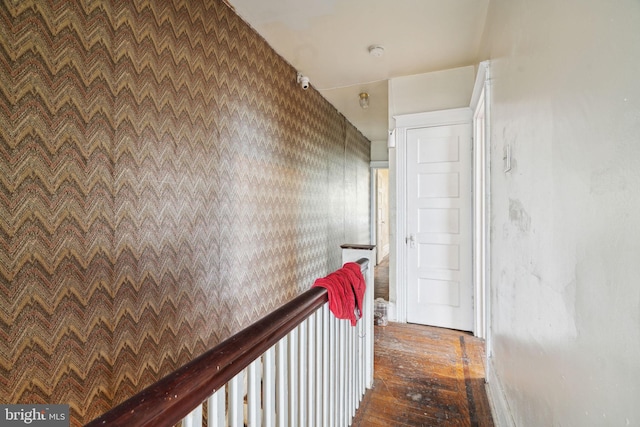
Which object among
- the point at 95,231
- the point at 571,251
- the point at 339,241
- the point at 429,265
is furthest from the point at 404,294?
the point at 95,231

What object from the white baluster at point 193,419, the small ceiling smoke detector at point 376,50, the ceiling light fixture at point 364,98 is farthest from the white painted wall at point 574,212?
the ceiling light fixture at point 364,98

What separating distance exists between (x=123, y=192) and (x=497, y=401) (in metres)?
2.24

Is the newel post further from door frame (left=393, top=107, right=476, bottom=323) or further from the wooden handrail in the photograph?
door frame (left=393, top=107, right=476, bottom=323)

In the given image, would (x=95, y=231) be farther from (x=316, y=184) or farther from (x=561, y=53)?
(x=316, y=184)

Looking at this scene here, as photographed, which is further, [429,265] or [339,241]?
[339,241]

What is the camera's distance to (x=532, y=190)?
3.45 ft

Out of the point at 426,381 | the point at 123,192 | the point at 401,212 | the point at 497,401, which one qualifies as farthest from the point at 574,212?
the point at 401,212

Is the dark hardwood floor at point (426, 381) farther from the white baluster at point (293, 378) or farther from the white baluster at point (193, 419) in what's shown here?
the white baluster at point (193, 419)

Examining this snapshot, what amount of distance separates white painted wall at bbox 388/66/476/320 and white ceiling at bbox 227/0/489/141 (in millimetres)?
99

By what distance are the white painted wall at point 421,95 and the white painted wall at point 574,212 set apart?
159 centimetres

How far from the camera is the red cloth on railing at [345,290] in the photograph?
4.31ft

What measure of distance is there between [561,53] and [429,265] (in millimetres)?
2472

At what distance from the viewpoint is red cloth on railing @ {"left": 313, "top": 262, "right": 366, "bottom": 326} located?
1312 mm

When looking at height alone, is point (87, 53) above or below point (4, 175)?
above
